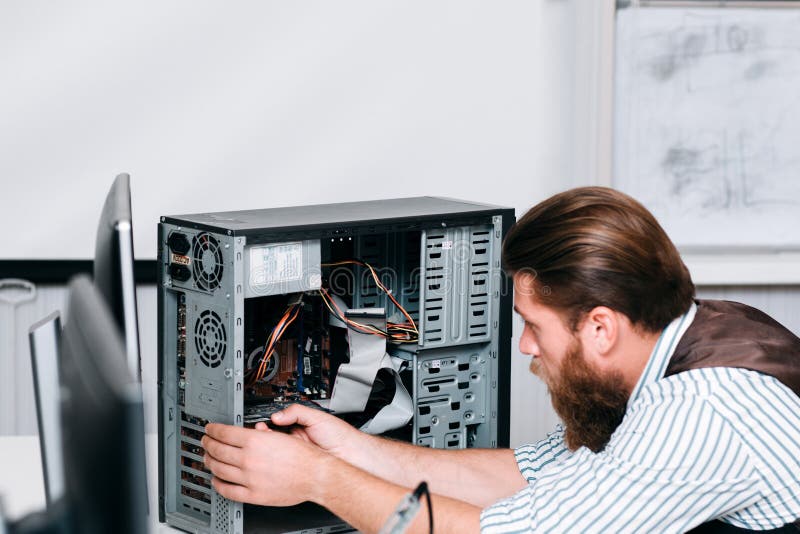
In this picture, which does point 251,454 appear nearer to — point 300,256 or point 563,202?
point 300,256

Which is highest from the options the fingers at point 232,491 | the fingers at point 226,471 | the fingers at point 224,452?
the fingers at point 224,452

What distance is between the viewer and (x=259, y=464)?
126cm

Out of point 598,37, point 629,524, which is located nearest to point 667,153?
point 598,37

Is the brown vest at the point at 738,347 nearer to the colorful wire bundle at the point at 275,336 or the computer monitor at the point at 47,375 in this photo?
the colorful wire bundle at the point at 275,336

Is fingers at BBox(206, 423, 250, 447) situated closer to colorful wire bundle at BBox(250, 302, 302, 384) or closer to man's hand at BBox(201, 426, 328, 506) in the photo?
man's hand at BBox(201, 426, 328, 506)

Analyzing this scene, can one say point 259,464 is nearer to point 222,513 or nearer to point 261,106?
point 222,513

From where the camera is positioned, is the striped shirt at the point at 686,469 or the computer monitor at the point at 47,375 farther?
the striped shirt at the point at 686,469

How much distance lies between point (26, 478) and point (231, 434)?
437 millimetres

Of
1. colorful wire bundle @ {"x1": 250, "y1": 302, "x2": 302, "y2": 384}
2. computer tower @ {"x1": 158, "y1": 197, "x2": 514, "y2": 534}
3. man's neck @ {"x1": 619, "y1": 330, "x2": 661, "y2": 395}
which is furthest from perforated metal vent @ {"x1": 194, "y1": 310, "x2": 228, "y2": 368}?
man's neck @ {"x1": 619, "y1": 330, "x2": 661, "y2": 395}

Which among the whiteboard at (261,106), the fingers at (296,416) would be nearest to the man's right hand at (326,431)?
the fingers at (296,416)

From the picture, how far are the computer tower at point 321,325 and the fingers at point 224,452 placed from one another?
0.10 feet

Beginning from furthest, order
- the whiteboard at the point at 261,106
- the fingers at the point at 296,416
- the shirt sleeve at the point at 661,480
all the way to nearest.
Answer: the whiteboard at the point at 261,106 → the fingers at the point at 296,416 → the shirt sleeve at the point at 661,480

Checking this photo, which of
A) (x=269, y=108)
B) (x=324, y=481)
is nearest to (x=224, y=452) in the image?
(x=324, y=481)

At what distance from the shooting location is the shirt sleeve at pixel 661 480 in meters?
1.14
